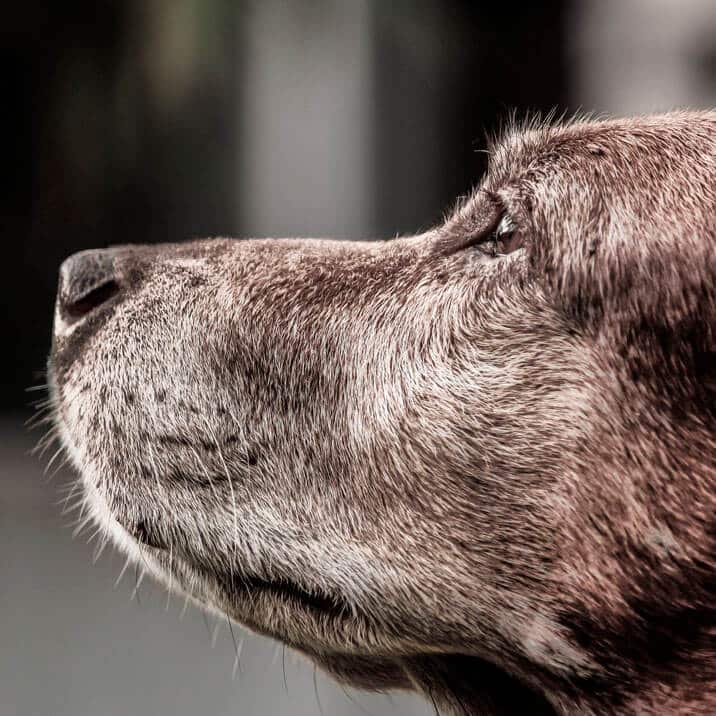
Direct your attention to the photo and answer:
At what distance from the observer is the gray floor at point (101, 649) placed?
11.0ft

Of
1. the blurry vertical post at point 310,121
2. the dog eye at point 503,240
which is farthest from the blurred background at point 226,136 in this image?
the dog eye at point 503,240

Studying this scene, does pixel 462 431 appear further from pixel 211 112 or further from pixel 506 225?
pixel 211 112

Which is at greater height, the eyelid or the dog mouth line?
the eyelid

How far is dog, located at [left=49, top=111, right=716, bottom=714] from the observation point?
140 cm

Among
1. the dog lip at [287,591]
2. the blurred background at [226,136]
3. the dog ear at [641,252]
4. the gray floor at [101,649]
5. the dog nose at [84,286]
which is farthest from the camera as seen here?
the gray floor at [101,649]

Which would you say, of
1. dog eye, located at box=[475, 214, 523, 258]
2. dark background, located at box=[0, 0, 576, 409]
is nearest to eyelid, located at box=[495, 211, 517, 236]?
dog eye, located at box=[475, 214, 523, 258]

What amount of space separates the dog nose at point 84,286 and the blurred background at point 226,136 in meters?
1.36

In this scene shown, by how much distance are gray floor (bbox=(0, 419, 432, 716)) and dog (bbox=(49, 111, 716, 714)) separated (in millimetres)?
1317

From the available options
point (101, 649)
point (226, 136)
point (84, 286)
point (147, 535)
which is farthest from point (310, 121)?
point (147, 535)

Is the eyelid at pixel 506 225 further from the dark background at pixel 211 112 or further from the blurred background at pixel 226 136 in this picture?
the blurred background at pixel 226 136

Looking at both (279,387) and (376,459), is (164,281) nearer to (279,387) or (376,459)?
(279,387)

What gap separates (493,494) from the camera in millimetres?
1461

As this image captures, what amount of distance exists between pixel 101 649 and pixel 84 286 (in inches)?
91.5

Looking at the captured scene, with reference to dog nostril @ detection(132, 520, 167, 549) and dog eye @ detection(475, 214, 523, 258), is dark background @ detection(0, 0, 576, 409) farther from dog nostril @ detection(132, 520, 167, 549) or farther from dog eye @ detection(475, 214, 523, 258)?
dog nostril @ detection(132, 520, 167, 549)
